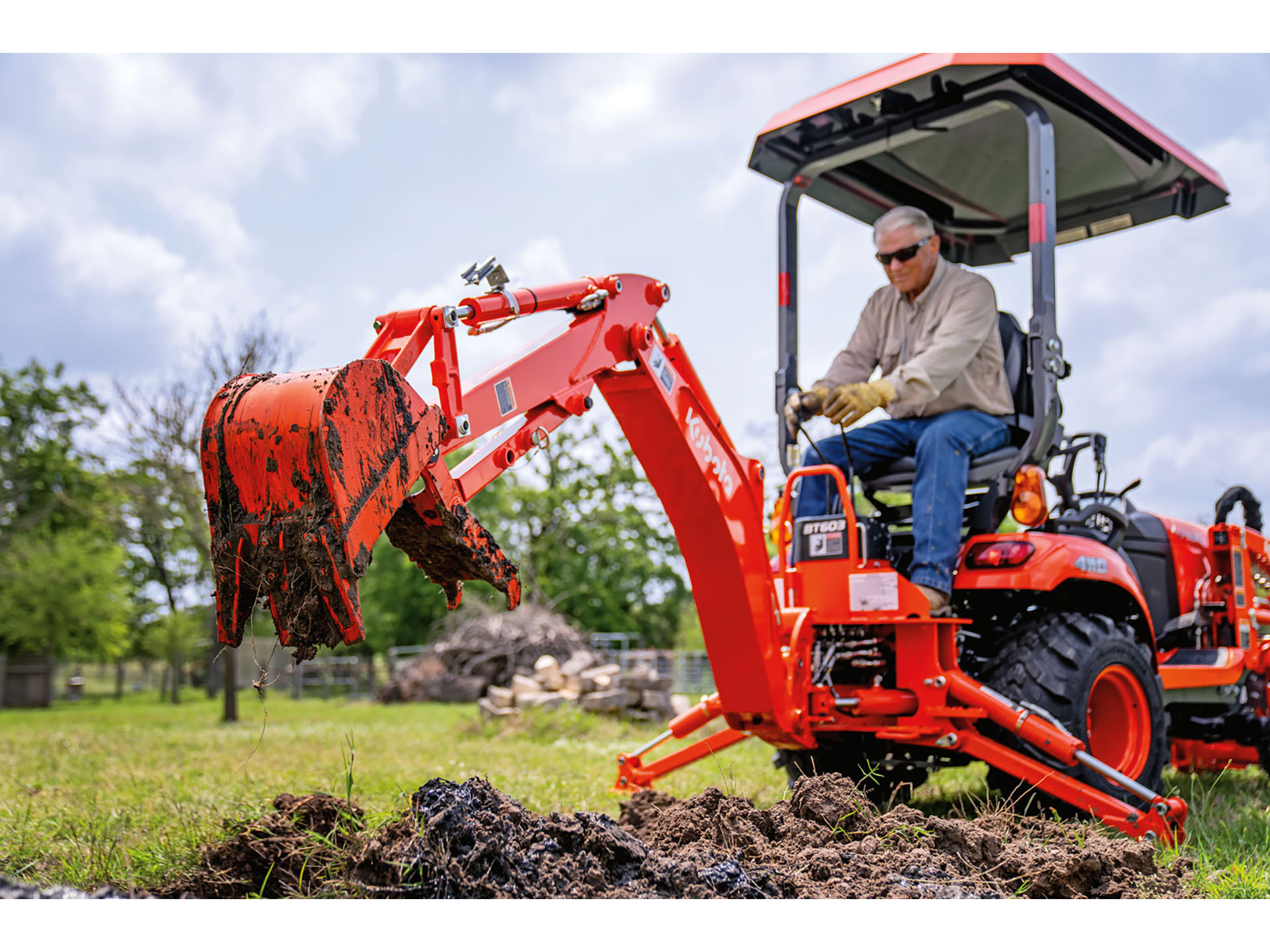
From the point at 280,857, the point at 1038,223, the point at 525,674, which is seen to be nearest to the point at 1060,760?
the point at 1038,223

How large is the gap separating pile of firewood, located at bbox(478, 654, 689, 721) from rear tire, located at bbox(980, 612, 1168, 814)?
7.66 meters

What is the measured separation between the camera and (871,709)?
4.00 meters

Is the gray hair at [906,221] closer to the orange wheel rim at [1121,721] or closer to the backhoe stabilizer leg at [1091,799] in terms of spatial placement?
the orange wheel rim at [1121,721]

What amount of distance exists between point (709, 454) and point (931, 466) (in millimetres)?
904

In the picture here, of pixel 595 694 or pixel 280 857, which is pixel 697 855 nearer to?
pixel 280 857

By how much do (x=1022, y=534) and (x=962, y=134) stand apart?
2109mm

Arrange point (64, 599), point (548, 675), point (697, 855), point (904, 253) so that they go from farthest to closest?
point (64, 599) → point (548, 675) → point (904, 253) → point (697, 855)

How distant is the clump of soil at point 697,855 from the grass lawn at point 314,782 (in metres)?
0.28

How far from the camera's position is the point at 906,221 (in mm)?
4598

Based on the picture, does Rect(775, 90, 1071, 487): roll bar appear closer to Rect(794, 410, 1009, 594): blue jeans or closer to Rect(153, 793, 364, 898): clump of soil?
Rect(794, 410, 1009, 594): blue jeans

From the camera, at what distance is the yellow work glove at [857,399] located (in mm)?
3980

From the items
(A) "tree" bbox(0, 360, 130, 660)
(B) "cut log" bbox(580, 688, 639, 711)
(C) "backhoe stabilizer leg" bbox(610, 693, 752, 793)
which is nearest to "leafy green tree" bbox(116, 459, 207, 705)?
(A) "tree" bbox(0, 360, 130, 660)

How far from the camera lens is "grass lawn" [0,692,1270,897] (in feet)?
11.0

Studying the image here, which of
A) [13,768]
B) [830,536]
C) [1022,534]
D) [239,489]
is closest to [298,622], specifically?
[239,489]
